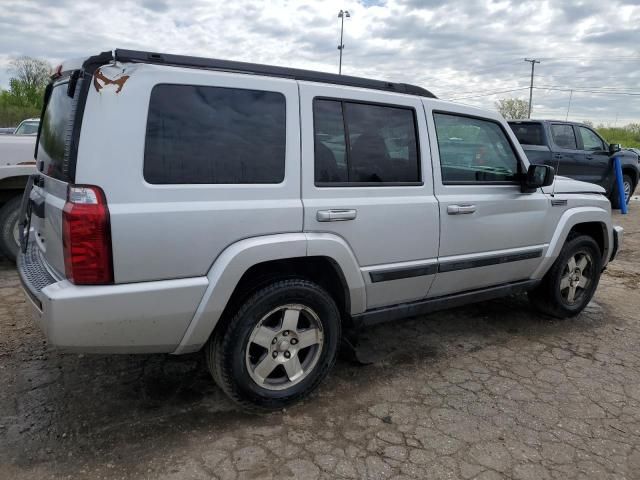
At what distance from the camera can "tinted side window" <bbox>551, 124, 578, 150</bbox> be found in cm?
1021

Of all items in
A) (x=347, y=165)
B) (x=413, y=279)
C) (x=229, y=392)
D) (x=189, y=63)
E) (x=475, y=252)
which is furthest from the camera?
(x=475, y=252)

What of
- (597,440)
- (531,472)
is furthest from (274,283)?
(597,440)

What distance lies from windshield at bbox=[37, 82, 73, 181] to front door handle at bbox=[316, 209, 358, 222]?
1.25 meters

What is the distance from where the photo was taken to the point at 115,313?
234 cm

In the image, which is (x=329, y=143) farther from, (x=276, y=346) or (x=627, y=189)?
(x=627, y=189)

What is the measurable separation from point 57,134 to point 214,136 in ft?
2.88

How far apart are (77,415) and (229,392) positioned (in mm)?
869

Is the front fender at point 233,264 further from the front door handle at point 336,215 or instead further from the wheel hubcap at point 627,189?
the wheel hubcap at point 627,189

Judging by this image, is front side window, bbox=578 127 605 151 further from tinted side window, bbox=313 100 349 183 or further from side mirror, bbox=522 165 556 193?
tinted side window, bbox=313 100 349 183

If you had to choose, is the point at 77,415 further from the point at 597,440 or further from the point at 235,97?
the point at 597,440

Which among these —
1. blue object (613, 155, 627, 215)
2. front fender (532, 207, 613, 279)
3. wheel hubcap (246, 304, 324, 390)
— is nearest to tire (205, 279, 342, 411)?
wheel hubcap (246, 304, 324, 390)

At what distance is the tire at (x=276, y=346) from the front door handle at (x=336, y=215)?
37 centimetres

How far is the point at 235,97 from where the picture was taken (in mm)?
2617

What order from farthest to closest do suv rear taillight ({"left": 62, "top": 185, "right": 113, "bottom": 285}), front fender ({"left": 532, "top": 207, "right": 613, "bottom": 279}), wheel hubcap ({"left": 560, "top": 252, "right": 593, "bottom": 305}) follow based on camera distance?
1. wheel hubcap ({"left": 560, "top": 252, "right": 593, "bottom": 305})
2. front fender ({"left": 532, "top": 207, "right": 613, "bottom": 279})
3. suv rear taillight ({"left": 62, "top": 185, "right": 113, "bottom": 285})
